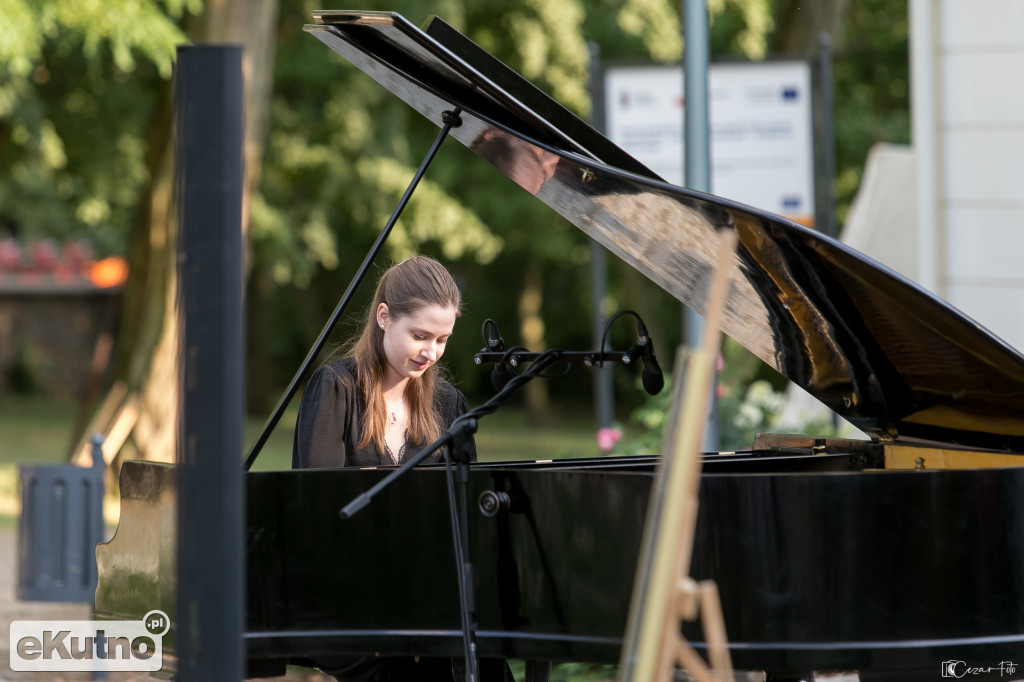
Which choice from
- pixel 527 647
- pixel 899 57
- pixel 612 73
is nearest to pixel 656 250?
pixel 527 647

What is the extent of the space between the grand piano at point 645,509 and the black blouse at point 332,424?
1.28 ft

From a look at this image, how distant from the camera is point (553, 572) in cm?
311

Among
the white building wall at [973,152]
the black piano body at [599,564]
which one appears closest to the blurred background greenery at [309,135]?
the white building wall at [973,152]

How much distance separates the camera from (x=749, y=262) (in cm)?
301

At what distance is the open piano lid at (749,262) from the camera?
2.91 meters

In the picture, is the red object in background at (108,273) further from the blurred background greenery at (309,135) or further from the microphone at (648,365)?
the microphone at (648,365)

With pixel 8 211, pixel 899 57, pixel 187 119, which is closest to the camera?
pixel 187 119

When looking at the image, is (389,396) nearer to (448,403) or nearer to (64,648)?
(448,403)

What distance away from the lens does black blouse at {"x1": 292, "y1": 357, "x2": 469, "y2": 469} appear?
12.1 ft

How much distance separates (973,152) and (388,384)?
5223 millimetres

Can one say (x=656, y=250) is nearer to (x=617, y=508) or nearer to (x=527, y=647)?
(x=617, y=508)

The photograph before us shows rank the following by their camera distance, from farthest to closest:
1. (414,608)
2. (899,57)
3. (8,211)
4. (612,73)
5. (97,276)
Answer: (97,276)
(899,57)
(8,211)
(612,73)
(414,608)

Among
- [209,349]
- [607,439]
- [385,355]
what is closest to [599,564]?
[385,355]

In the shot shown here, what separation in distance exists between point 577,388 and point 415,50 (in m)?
23.7
